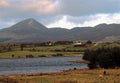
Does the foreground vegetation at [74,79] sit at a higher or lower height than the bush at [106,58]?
lower

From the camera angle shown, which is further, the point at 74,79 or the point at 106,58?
the point at 106,58

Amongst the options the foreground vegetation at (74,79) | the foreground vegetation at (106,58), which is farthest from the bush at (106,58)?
the foreground vegetation at (74,79)

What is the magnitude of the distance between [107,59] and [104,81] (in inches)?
1898

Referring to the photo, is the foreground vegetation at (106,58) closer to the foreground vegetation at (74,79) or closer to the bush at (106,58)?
the bush at (106,58)

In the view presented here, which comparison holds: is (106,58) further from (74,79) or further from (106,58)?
(74,79)

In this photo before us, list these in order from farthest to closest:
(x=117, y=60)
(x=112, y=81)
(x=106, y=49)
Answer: (x=106, y=49) → (x=117, y=60) → (x=112, y=81)

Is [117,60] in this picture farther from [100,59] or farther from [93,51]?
[93,51]

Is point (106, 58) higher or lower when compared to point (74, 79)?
higher

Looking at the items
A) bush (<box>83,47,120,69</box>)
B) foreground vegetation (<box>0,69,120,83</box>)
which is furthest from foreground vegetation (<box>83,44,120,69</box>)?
foreground vegetation (<box>0,69,120,83</box>)

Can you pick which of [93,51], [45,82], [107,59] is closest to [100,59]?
[107,59]

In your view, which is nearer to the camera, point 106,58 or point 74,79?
point 74,79

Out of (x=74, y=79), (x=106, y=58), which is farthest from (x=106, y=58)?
(x=74, y=79)

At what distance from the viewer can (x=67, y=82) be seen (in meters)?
56.7

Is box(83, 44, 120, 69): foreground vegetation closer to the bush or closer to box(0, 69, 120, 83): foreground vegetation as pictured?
the bush
